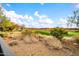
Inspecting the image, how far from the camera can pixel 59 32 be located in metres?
1.49

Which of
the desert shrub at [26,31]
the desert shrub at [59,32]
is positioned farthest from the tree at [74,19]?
the desert shrub at [26,31]

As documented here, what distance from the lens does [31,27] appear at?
1.49m

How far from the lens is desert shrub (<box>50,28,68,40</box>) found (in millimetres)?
1491

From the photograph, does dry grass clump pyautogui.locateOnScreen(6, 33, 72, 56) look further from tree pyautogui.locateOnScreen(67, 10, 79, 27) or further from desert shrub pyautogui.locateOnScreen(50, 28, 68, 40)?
tree pyautogui.locateOnScreen(67, 10, 79, 27)

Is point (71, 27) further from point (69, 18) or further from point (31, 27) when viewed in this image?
point (31, 27)

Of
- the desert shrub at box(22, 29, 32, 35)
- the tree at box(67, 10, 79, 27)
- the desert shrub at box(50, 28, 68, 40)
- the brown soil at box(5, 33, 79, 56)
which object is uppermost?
the tree at box(67, 10, 79, 27)

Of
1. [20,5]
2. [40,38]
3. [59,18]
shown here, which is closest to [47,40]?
[40,38]

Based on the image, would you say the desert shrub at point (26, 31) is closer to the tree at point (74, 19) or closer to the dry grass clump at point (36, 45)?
the dry grass clump at point (36, 45)

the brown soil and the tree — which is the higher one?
the tree

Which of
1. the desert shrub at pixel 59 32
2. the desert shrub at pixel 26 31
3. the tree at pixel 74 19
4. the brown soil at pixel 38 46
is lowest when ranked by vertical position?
the brown soil at pixel 38 46

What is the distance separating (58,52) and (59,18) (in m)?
0.25

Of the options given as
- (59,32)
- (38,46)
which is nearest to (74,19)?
(59,32)

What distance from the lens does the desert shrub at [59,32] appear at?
4.89ft

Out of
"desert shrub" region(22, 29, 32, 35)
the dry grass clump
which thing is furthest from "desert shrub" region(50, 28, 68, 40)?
"desert shrub" region(22, 29, 32, 35)
